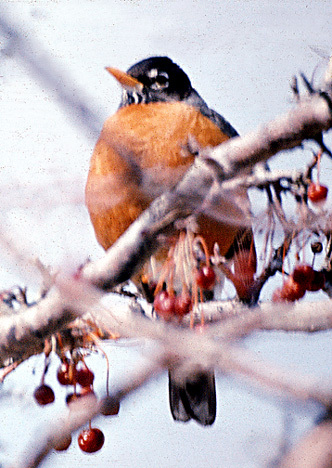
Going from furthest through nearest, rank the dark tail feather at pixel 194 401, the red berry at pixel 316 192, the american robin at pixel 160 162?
1. the dark tail feather at pixel 194 401
2. the american robin at pixel 160 162
3. the red berry at pixel 316 192

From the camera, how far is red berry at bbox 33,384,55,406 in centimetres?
162

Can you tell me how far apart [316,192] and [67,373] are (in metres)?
0.88

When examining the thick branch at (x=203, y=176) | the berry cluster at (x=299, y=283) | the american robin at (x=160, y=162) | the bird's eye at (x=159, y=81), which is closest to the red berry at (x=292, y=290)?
the berry cluster at (x=299, y=283)

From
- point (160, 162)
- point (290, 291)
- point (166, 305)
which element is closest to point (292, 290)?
point (290, 291)

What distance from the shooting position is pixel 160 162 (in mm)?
1776

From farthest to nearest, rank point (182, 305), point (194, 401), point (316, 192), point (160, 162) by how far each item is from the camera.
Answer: point (194, 401)
point (160, 162)
point (182, 305)
point (316, 192)

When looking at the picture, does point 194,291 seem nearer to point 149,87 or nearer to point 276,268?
point 276,268

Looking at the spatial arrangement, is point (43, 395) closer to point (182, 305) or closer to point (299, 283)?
point (182, 305)

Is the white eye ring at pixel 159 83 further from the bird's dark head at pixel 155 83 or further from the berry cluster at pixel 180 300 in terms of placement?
the berry cluster at pixel 180 300

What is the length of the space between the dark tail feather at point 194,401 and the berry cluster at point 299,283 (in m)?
1.08

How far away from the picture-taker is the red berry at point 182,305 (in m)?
1.43

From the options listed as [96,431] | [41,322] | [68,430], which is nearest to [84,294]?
[68,430]

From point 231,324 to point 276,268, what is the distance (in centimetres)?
105

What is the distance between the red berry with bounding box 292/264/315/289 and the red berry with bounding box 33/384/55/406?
784mm
